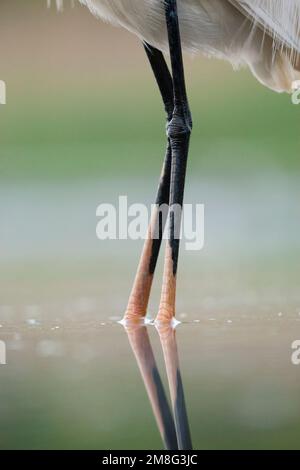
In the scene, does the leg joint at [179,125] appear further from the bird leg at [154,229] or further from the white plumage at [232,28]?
the white plumage at [232,28]

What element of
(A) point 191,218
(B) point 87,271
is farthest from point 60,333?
(A) point 191,218

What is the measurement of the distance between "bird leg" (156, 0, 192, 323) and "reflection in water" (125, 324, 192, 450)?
0.07 metres

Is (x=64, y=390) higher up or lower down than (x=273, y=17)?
lower down

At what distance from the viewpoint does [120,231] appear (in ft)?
7.94

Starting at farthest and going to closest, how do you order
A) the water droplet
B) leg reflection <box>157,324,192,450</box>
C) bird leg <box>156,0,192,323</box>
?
1. the water droplet
2. bird leg <box>156,0,192,323</box>
3. leg reflection <box>157,324,192,450</box>

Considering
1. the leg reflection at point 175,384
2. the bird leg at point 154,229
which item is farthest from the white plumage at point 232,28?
the leg reflection at point 175,384

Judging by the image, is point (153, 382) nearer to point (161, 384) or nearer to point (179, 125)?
point (161, 384)

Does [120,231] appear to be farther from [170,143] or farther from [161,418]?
[161,418]

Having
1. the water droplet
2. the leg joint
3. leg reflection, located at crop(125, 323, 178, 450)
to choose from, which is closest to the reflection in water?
leg reflection, located at crop(125, 323, 178, 450)

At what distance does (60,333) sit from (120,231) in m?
0.80

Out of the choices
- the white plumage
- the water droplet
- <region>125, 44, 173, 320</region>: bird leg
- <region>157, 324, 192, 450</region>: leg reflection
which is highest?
the white plumage

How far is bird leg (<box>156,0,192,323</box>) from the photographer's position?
1.62 meters

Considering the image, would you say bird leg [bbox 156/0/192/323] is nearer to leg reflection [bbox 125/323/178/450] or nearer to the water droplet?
leg reflection [bbox 125/323/178/450]

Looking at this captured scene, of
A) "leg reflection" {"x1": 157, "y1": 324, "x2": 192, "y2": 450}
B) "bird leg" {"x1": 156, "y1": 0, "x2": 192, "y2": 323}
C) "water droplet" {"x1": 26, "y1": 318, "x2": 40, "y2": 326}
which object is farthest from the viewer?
"water droplet" {"x1": 26, "y1": 318, "x2": 40, "y2": 326}
